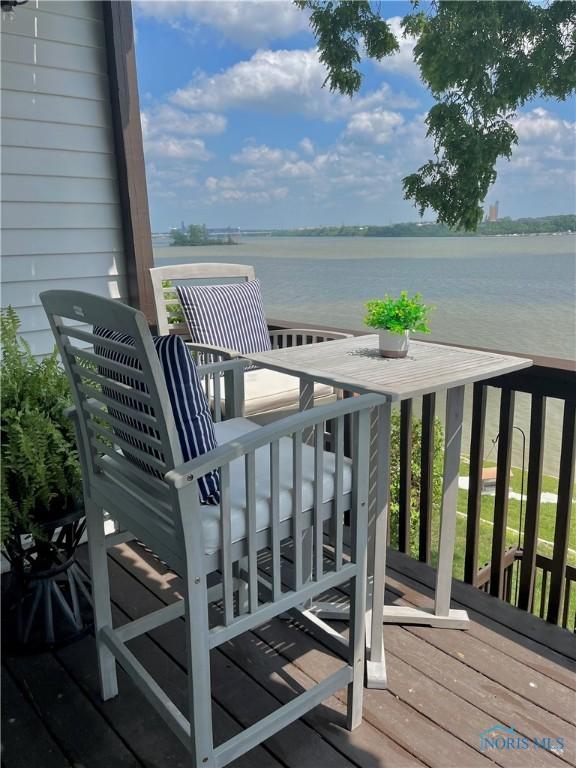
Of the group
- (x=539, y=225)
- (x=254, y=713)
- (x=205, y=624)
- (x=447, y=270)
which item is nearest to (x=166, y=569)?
(x=254, y=713)

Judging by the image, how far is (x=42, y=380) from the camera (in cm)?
201

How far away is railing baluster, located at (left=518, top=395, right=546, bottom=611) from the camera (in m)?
2.24

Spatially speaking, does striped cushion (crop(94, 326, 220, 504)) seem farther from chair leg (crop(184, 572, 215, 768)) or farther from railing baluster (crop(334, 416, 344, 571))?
railing baluster (crop(334, 416, 344, 571))

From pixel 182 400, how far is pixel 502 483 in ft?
5.41

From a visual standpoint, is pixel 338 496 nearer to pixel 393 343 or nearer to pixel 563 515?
pixel 393 343

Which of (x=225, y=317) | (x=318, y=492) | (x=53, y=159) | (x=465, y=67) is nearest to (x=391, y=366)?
(x=318, y=492)

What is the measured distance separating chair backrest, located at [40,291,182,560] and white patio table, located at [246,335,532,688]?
64 cm

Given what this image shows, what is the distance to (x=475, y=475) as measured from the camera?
8.13 feet

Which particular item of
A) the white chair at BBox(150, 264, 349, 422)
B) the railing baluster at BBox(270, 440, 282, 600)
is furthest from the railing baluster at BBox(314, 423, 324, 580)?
the white chair at BBox(150, 264, 349, 422)

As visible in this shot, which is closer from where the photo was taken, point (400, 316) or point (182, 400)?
point (182, 400)

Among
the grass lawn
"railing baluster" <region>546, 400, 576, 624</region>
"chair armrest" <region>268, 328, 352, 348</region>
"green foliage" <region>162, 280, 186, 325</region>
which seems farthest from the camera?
the grass lawn

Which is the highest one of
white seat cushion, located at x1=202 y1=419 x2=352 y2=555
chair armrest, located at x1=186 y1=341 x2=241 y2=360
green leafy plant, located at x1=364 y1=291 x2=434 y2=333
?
green leafy plant, located at x1=364 y1=291 x2=434 y2=333

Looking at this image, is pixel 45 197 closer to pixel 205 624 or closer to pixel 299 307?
pixel 205 624

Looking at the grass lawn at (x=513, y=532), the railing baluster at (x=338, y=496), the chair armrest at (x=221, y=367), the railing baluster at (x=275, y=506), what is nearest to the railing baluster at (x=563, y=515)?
the railing baluster at (x=338, y=496)
